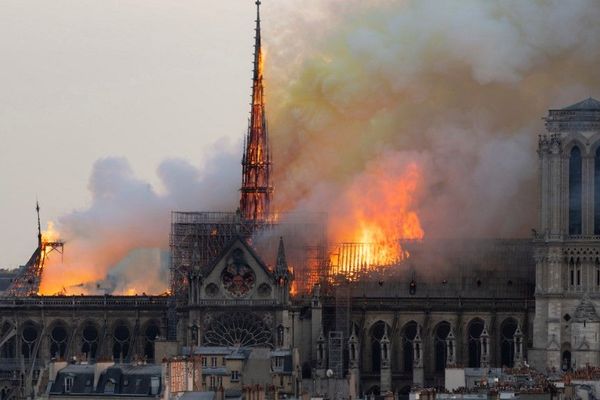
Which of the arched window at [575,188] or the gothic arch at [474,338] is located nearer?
the arched window at [575,188]

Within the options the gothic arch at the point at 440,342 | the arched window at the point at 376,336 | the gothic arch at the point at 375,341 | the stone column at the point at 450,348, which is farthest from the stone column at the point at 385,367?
the stone column at the point at 450,348

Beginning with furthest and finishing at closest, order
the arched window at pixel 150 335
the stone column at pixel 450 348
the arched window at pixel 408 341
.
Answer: the arched window at pixel 150 335 < the arched window at pixel 408 341 < the stone column at pixel 450 348

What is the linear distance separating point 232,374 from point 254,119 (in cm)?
4254

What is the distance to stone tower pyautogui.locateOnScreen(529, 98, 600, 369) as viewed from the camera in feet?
543

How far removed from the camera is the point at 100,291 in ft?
622

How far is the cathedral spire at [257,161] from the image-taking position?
180m

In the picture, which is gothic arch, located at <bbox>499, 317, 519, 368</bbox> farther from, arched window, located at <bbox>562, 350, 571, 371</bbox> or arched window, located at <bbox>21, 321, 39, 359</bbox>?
arched window, located at <bbox>21, 321, 39, 359</bbox>

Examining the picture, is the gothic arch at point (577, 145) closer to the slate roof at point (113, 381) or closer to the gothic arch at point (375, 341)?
the gothic arch at point (375, 341)

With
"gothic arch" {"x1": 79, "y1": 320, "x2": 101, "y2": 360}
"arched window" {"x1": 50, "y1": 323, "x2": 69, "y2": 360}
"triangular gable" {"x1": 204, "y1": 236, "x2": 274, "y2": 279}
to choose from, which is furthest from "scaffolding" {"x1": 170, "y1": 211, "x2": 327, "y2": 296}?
"arched window" {"x1": 50, "y1": 323, "x2": 69, "y2": 360}

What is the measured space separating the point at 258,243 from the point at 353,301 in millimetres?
5556

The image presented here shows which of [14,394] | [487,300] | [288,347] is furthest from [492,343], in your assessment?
[14,394]

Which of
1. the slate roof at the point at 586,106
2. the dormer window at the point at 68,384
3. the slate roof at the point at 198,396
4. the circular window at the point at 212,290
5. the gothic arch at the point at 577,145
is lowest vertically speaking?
the slate roof at the point at 198,396

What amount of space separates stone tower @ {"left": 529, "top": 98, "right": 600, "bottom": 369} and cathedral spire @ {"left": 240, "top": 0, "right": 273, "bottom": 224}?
19137 millimetres

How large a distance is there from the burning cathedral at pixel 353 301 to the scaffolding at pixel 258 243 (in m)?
0.07
